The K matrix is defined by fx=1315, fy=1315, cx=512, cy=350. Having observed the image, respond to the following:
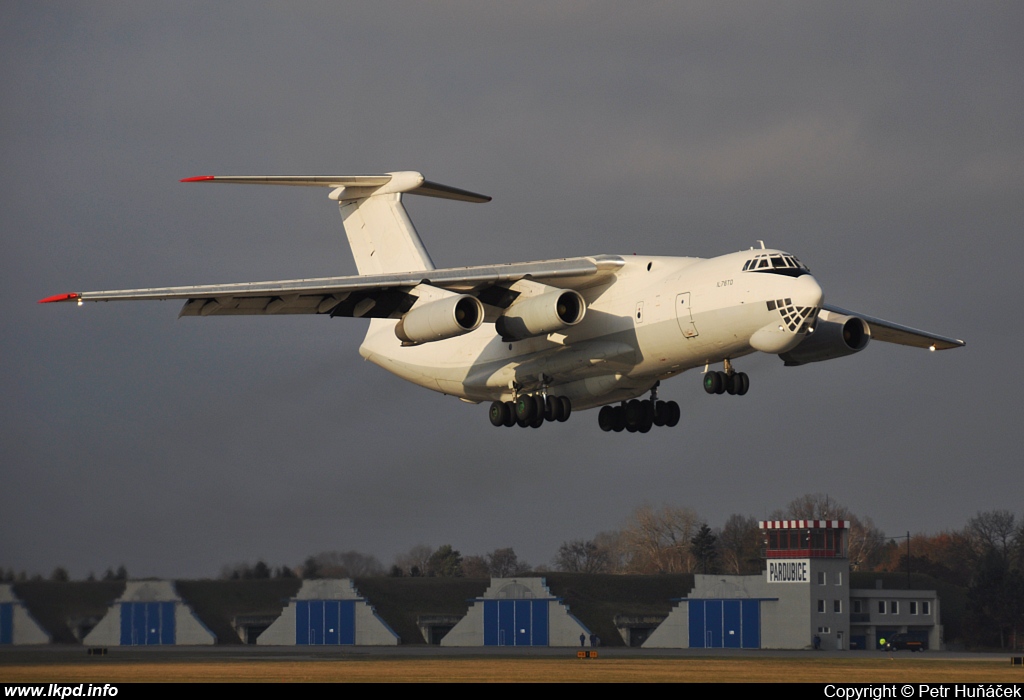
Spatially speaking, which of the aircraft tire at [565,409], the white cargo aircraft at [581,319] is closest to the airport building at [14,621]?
the white cargo aircraft at [581,319]

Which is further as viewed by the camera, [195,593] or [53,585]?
[195,593]

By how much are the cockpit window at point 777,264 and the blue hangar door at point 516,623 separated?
18.2m

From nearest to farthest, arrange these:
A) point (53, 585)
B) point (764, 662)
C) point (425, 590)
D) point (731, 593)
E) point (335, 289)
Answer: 1. point (335, 289)
2. point (53, 585)
3. point (764, 662)
4. point (425, 590)
5. point (731, 593)

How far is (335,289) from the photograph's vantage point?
1722cm

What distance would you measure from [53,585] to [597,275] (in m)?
8.90

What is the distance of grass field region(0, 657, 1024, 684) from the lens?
54.9 ft

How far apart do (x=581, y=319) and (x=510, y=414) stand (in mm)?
2168

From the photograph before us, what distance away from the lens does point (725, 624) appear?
3397 centimetres

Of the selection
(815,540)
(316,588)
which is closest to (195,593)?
(316,588)

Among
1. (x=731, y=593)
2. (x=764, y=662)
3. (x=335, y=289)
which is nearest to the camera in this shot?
(x=335, y=289)

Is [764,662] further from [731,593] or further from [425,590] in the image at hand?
[731,593]

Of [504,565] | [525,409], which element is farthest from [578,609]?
[525,409]

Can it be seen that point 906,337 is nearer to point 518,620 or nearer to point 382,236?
point 382,236
